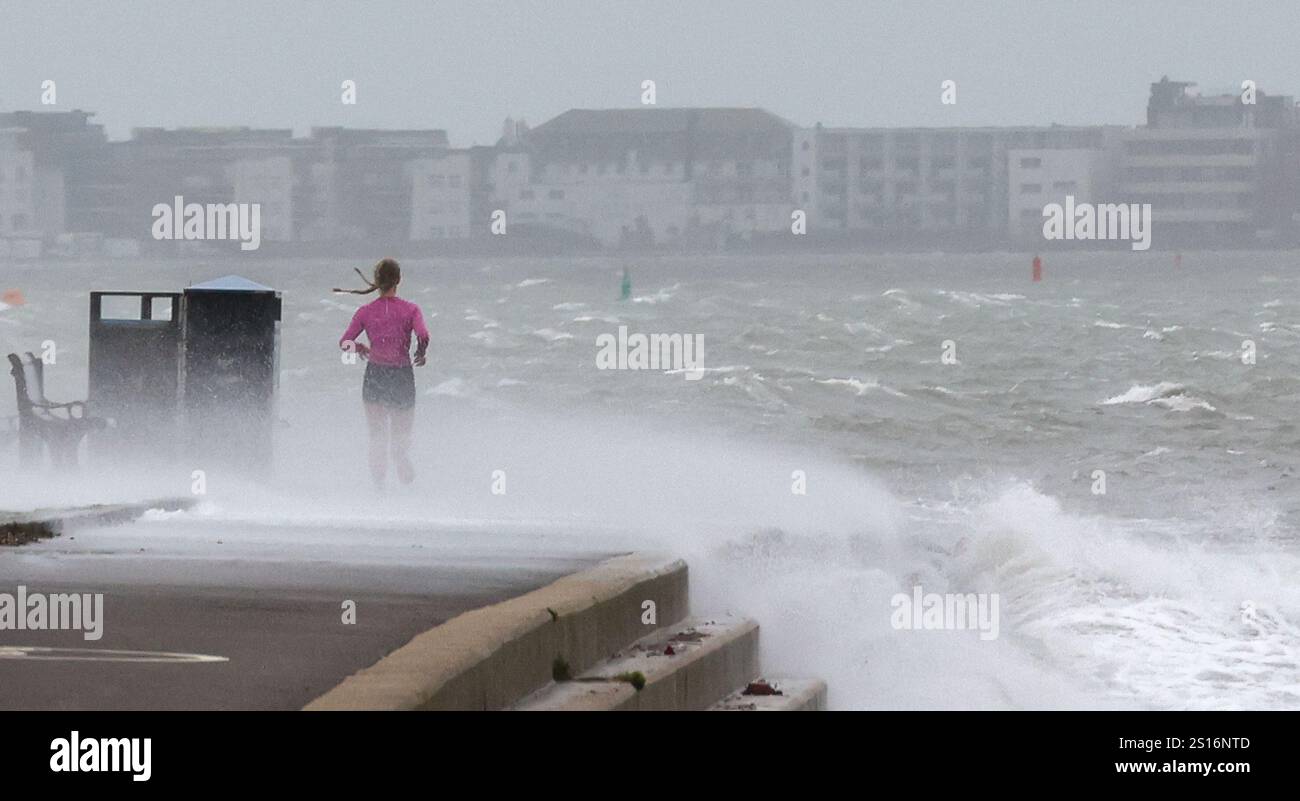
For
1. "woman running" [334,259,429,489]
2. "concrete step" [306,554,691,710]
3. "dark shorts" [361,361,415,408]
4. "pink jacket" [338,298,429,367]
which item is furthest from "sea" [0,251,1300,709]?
"concrete step" [306,554,691,710]

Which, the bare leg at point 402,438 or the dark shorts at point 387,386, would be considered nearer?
the dark shorts at point 387,386

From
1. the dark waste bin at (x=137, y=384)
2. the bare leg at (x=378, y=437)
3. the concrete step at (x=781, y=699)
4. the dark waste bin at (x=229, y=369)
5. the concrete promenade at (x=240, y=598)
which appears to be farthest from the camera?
the dark waste bin at (x=137, y=384)

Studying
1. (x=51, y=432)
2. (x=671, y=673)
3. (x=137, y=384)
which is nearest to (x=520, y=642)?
(x=671, y=673)

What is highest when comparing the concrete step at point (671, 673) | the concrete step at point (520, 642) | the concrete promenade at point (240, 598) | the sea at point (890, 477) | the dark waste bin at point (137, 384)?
the dark waste bin at point (137, 384)

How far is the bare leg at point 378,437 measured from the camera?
1497 cm

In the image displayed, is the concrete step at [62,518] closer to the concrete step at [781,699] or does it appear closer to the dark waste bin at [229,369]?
the dark waste bin at [229,369]

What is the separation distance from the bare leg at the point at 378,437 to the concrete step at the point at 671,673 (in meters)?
5.51

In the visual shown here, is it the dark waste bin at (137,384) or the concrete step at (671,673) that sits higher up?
the dark waste bin at (137,384)

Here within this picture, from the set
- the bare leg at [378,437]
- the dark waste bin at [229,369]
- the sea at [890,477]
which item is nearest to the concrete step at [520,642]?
the sea at [890,477]

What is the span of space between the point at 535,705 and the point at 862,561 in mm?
5489

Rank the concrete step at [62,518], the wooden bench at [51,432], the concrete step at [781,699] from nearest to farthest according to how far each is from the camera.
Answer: the concrete step at [781,699], the concrete step at [62,518], the wooden bench at [51,432]

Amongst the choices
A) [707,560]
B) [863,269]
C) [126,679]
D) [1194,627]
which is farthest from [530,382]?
[863,269]

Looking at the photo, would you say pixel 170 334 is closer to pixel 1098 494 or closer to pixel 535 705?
pixel 535 705

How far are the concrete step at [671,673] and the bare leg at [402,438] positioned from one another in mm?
5495
